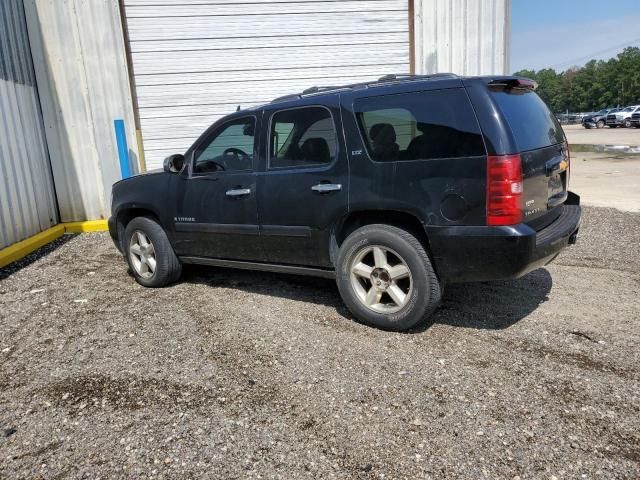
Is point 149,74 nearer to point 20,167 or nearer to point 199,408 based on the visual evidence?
point 20,167

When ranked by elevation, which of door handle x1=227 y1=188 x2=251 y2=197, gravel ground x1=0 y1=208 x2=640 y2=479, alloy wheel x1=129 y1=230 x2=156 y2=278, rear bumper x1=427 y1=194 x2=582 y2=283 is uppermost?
door handle x1=227 y1=188 x2=251 y2=197

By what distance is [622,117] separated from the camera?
41.8m

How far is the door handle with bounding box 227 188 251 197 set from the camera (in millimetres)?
4621

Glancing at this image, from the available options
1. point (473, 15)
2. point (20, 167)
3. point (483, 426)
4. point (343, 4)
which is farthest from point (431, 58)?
point (483, 426)

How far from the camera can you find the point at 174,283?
222 inches

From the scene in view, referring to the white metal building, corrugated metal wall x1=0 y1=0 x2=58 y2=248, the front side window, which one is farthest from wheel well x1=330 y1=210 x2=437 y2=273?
the white metal building

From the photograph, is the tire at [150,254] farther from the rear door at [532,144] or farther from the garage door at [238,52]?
the garage door at [238,52]

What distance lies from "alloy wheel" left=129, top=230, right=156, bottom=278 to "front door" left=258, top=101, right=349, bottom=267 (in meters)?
1.48

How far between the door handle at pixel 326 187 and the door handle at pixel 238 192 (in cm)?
71

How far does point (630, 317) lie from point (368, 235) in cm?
222

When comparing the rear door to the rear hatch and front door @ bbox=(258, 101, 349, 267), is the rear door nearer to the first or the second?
the rear hatch

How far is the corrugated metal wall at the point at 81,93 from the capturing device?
8406 millimetres

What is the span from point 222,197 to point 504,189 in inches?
98.9

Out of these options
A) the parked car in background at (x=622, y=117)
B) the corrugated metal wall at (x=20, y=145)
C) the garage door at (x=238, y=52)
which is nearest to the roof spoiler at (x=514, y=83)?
the garage door at (x=238, y=52)
